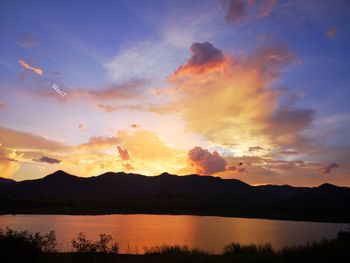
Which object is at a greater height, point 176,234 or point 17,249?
point 176,234

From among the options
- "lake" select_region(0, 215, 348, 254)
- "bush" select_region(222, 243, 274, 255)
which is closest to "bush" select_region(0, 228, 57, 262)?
"bush" select_region(222, 243, 274, 255)

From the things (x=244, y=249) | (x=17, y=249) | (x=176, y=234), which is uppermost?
(x=176, y=234)

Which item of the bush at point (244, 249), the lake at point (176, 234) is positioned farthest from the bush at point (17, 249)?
the lake at point (176, 234)

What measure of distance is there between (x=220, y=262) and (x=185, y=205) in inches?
6133

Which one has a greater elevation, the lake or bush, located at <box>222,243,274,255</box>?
the lake

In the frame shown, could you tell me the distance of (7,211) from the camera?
437 ft

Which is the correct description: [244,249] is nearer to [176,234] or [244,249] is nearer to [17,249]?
[17,249]

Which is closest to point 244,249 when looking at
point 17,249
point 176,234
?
point 17,249

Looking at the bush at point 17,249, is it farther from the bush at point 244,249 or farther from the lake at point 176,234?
the lake at point 176,234

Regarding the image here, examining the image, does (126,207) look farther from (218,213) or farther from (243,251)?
(243,251)

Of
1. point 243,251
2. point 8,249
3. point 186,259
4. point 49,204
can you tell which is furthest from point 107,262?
point 49,204

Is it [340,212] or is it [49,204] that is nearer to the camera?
[340,212]

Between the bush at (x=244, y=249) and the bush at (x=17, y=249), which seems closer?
the bush at (x=17, y=249)

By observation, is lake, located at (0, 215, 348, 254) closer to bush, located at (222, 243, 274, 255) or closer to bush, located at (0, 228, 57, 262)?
bush, located at (222, 243, 274, 255)
